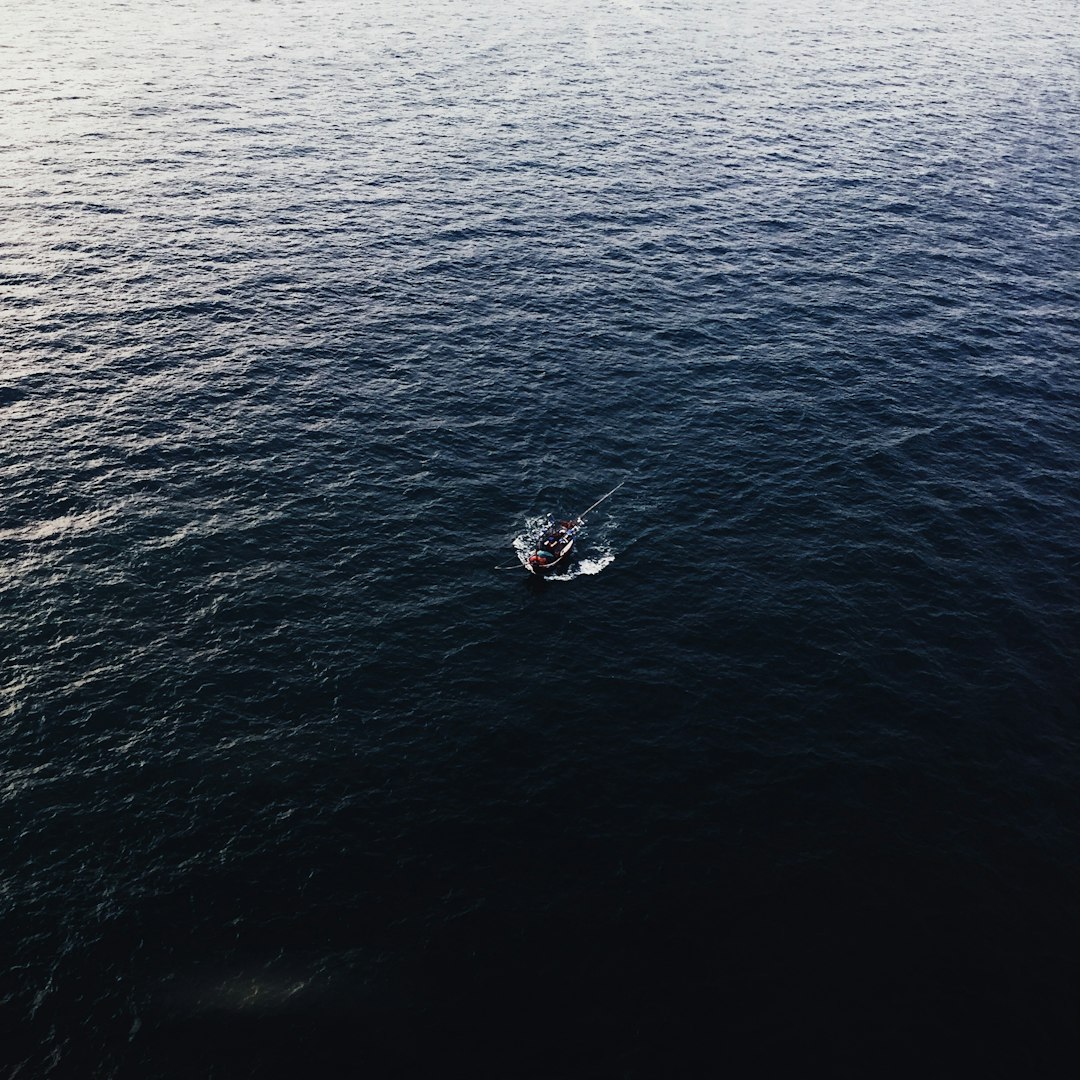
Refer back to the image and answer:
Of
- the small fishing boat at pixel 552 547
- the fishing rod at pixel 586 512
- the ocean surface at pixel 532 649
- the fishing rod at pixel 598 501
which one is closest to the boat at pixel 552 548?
the small fishing boat at pixel 552 547

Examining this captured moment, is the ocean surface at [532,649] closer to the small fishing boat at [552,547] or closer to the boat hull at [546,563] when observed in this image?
the boat hull at [546,563]

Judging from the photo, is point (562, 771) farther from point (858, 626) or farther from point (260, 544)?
point (260, 544)

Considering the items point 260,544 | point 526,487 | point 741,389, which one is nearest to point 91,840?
point 260,544

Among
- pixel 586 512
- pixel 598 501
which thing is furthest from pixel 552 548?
pixel 598 501

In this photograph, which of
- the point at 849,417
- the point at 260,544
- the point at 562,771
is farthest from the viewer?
the point at 849,417

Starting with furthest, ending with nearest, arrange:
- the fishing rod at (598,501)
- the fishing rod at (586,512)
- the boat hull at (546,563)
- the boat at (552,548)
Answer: the fishing rod at (598,501)
the fishing rod at (586,512)
the boat at (552,548)
the boat hull at (546,563)
